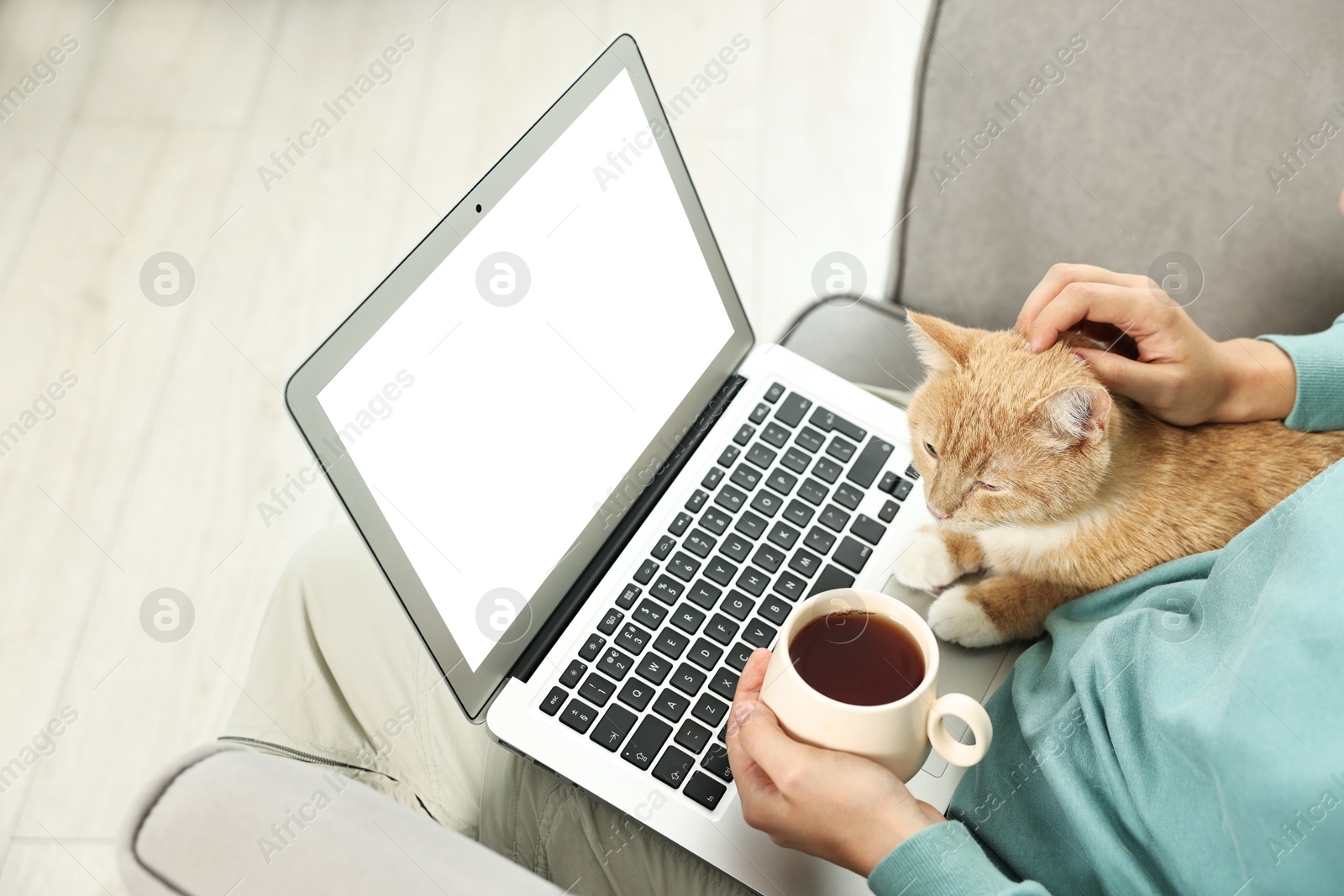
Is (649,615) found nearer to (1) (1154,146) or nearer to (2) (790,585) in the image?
(2) (790,585)

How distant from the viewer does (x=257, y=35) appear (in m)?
2.20

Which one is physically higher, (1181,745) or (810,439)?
(810,439)

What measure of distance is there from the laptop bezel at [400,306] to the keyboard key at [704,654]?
0.13 metres

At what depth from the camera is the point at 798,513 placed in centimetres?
100

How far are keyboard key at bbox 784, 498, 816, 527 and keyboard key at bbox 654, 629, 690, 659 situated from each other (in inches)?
6.9

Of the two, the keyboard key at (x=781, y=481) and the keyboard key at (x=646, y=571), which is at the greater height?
the keyboard key at (x=646, y=571)

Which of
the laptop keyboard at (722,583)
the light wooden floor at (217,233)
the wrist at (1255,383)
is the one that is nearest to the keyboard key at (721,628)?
the laptop keyboard at (722,583)

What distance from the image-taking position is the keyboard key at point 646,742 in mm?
847

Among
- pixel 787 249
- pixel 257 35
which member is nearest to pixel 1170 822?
pixel 787 249

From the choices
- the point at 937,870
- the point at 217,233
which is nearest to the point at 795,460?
the point at 937,870

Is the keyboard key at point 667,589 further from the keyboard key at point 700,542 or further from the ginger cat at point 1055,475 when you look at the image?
the ginger cat at point 1055,475

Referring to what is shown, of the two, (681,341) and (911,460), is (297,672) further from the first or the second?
(911,460)

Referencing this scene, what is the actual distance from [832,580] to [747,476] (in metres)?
0.14

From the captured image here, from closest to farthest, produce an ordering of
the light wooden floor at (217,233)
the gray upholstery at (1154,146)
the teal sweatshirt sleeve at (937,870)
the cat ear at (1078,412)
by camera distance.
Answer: the teal sweatshirt sleeve at (937,870), the cat ear at (1078,412), the gray upholstery at (1154,146), the light wooden floor at (217,233)
